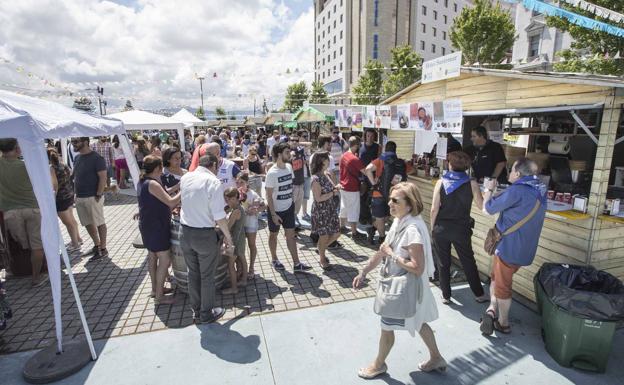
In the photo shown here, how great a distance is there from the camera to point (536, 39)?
80.2 ft

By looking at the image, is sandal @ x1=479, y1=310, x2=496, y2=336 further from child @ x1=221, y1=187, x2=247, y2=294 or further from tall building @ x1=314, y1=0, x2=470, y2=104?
tall building @ x1=314, y1=0, x2=470, y2=104

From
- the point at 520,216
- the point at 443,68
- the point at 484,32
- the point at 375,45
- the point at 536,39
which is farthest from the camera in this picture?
the point at 375,45

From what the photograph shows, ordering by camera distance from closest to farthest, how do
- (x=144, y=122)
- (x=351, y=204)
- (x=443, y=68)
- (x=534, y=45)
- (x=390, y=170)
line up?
(x=443, y=68) < (x=390, y=170) < (x=351, y=204) < (x=144, y=122) < (x=534, y=45)

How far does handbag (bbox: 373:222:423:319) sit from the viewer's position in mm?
2482

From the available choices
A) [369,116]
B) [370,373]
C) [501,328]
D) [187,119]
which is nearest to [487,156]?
[501,328]

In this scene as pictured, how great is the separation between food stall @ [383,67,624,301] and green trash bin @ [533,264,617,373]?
0.94 m

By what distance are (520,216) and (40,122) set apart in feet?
→ 14.6

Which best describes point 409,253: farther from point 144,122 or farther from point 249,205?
point 144,122

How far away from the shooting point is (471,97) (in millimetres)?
5027

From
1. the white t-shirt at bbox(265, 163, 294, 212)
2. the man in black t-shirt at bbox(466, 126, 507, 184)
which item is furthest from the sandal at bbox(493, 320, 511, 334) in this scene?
the white t-shirt at bbox(265, 163, 294, 212)

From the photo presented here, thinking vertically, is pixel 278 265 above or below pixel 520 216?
below

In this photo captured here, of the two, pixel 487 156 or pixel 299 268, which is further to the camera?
pixel 487 156

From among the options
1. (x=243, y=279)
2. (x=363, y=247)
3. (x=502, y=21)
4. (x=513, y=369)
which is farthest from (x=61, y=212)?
(x=502, y=21)

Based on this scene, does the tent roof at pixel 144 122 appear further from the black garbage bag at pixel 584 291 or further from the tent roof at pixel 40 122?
the black garbage bag at pixel 584 291
